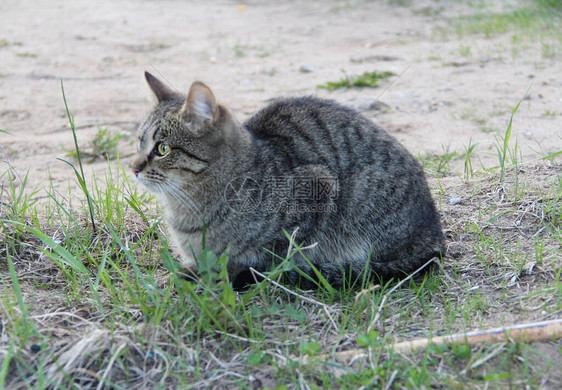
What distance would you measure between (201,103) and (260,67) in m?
3.86

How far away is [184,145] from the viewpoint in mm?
2615

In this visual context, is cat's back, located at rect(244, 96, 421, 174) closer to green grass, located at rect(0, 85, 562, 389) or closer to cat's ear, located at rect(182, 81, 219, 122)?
cat's ear, located at rect(182, 81, 219, 122)

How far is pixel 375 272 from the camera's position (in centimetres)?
261

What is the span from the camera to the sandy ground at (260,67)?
443 cm

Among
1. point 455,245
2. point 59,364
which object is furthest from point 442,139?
point 59,364

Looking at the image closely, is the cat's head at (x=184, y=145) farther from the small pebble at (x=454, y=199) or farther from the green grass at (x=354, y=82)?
the green grass at (x=354, y=82)

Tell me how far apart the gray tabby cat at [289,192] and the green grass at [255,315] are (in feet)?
0.65

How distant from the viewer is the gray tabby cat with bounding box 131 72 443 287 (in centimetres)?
263

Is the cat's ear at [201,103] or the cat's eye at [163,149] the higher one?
the cat's ear at [201,103]

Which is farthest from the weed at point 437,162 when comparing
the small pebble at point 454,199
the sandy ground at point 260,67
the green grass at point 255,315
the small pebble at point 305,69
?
the small pebble at point 305,69

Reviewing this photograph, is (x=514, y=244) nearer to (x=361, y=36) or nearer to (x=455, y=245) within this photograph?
(x=455, y=245)

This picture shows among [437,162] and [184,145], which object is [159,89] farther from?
[437,162]

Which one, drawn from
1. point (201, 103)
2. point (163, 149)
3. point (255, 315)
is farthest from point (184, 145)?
point (255, 315)

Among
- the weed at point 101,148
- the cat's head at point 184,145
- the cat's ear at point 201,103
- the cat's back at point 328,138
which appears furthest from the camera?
A: the weed at point 101,148
